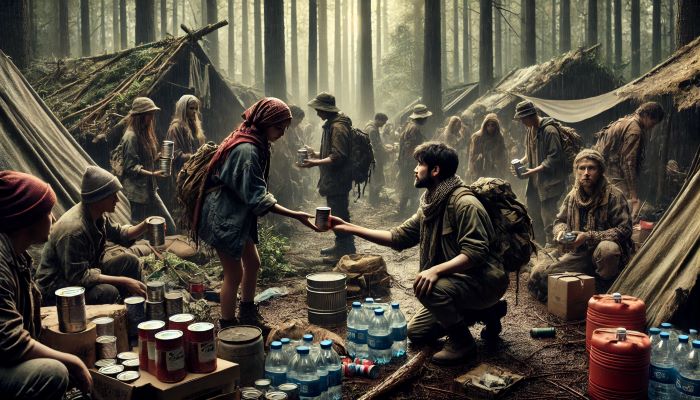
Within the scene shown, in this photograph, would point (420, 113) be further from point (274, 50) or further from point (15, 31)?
point (15, 31)

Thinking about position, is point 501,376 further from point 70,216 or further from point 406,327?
point 70,216

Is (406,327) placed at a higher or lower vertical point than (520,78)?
lower

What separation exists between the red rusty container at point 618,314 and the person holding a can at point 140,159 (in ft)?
17.2

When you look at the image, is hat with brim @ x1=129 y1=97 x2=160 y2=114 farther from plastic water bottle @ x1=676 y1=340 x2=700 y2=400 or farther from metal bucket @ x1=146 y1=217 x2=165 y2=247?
plastic water bottle @ x1=676 y1=340 x2=700 y2=400

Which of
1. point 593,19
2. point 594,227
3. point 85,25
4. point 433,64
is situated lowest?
point 594,227

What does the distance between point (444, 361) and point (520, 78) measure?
12.1 meters

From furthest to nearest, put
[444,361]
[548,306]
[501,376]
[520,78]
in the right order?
[520,78] < [548,306] < [444,361] < [501,376]

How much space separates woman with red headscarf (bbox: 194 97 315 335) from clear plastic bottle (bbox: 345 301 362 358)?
82cm

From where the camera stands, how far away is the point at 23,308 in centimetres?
334

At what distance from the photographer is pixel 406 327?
5379mm

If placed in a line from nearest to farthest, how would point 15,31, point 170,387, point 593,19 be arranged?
point 170,387 → point 15,31 → point 593,19

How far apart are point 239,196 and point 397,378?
1.96 m

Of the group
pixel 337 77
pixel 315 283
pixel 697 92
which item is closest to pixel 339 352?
pixel 315 283

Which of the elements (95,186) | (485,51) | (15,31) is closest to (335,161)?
(95,186)
